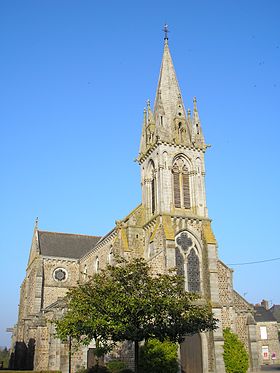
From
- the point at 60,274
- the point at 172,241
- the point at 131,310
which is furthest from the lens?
the point at 60,274

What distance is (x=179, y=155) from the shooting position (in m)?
36.7

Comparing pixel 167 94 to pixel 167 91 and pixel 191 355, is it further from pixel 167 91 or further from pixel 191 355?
pixel 191 355

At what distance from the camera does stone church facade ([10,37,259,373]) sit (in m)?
31.0

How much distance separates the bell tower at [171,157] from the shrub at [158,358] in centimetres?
1087

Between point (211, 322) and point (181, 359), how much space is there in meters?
6.71

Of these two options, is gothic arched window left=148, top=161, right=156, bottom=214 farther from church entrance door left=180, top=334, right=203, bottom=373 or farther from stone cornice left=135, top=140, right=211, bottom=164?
church entrance door left=180, top=334, right=203, bottom=373

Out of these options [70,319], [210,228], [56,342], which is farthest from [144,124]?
[70,319]

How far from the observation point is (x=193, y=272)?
32938 mm

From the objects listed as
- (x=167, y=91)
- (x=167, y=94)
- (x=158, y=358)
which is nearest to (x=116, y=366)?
(x=158, y=358)

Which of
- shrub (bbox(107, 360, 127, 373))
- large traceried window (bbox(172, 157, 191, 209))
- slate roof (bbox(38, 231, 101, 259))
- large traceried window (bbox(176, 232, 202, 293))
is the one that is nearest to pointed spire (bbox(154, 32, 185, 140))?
large traceried window (bbox(172, 157, 191, 209))

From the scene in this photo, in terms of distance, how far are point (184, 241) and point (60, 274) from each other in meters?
18.4

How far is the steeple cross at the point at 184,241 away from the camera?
3327 cm

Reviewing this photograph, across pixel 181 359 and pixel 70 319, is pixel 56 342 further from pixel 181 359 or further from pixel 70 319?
pixel 70 319

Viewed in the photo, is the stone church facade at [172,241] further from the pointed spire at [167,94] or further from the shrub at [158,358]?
the shrub at [158,358]
